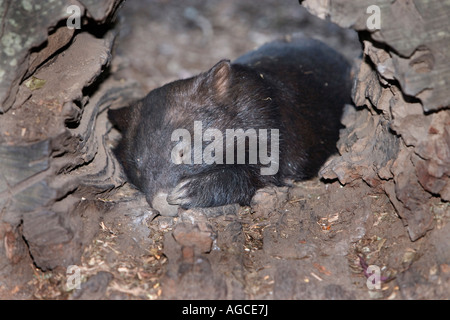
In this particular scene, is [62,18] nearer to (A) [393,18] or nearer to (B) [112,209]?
(B) [112,209]

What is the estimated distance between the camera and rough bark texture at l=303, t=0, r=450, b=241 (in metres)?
3.16

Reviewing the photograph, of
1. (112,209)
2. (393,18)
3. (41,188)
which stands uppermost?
(393,18)

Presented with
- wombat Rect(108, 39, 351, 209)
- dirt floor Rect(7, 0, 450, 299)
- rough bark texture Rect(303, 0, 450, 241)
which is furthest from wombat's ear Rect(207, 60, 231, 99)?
rough bark texture Rect(303, 0, 450, 241)

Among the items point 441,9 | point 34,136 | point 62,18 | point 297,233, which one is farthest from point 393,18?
point 34,136

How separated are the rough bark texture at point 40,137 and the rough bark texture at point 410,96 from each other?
1643mm

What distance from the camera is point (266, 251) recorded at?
3.61 meters

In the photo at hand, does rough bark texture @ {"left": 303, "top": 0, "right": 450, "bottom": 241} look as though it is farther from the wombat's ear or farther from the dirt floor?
the wombat's ear

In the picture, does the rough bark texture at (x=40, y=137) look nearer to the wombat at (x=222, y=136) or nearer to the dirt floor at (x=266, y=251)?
the dirt floor at (x=266, y=251)

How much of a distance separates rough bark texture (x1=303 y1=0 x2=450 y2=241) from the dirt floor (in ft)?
0.46

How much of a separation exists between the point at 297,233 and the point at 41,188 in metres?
1.71

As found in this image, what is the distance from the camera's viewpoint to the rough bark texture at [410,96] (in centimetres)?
316

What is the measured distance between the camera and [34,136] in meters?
3.40

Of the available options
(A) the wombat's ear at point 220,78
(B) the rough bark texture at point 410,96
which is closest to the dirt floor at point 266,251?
(B) the rough bark texture at point 410,96

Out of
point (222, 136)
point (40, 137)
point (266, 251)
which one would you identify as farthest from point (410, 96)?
point (40, 137)
